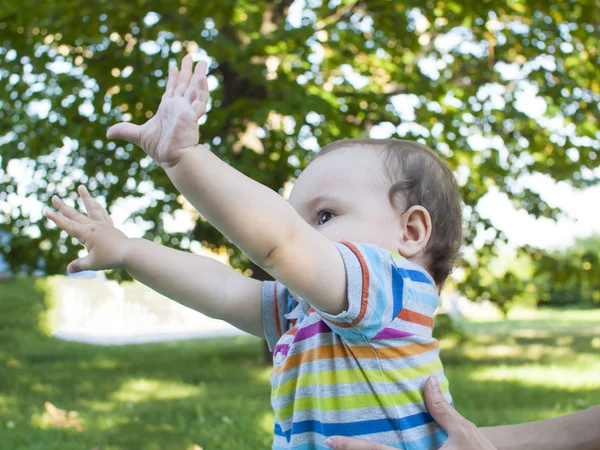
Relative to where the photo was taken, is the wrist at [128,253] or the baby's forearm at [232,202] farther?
the wrist at [128,253]

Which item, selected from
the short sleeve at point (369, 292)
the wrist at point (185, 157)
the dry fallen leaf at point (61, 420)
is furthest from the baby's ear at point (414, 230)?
the dry fallen leaf at point (61, 420)

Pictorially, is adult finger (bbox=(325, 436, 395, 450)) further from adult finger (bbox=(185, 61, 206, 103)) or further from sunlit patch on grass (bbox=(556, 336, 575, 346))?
sunlit patch on grass (bbox=(556, 336, 575, 346))

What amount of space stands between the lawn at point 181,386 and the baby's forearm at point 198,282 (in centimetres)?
176

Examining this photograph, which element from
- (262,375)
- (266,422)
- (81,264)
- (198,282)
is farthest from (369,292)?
(262,375)

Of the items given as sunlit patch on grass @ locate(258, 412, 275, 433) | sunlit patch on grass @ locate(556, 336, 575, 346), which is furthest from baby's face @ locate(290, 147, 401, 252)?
sunlit patch on grass @ locate(556, 336, 575, 346)

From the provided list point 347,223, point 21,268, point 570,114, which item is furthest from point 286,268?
point 21,268

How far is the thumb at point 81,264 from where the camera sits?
5.09ft

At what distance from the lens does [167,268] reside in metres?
1.65

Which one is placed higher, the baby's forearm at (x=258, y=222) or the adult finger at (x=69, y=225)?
the baby's forearm at (x=258, y=222)

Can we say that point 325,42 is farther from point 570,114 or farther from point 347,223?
point 347,223

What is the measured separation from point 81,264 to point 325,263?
632 mm

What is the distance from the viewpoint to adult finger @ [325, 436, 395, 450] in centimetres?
132

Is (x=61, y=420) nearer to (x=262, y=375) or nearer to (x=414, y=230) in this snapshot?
(x=262, y=375)

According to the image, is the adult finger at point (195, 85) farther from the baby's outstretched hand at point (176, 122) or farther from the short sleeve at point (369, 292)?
the short sleeve at point (369, 292)
